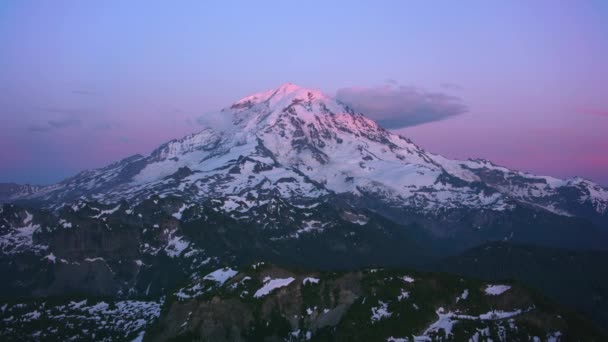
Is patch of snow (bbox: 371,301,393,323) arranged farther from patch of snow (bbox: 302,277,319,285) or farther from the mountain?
patch of snow (bbox: 302,277,319,285)

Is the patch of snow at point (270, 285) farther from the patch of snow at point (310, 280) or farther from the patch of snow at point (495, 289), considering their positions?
the patch of snow at point (495, 289)

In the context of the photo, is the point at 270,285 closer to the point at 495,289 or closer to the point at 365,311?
the point at 365,311

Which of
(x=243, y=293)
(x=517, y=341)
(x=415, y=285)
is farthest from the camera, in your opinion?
(x=243, y=293)

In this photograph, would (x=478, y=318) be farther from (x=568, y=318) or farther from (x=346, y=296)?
(x=346, y=296)

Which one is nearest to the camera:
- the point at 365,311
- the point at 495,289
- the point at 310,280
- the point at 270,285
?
the point at 495,289

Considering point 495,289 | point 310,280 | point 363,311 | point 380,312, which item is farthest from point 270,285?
point 495,289

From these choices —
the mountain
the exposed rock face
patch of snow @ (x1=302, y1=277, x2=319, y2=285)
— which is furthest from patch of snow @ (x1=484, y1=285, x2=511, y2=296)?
patch of snow @ (x1=302, y1=277, x2=319, y2=285)

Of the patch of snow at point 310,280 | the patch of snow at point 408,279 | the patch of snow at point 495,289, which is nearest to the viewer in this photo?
the patch of snow at point 495,289

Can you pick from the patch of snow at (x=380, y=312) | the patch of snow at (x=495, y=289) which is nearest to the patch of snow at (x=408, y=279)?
the patch of snow at (x=380, y=312)

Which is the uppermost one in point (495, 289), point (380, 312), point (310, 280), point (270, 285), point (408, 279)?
point (495, 289)

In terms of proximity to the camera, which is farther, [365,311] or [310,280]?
[310,280]

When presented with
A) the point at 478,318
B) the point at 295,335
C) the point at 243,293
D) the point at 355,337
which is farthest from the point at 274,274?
the point at 478,318
